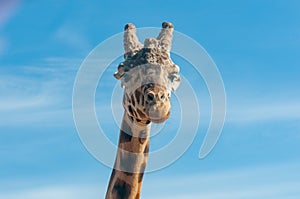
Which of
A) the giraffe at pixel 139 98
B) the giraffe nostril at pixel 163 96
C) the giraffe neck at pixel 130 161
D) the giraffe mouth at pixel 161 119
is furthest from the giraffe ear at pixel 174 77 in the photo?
the giraffe neck at pixel 130 161

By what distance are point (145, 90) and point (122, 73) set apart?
99 centimetres

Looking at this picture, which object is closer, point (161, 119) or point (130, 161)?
point (161, 119)

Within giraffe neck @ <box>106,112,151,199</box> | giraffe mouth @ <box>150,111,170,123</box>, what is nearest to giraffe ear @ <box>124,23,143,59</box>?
giraffe neck @ <box>106,112,151,199</box>

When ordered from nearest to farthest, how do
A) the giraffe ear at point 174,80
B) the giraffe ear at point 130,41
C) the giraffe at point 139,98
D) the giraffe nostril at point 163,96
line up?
1. the giraffe nostril at point 163,96
2. the giraffe at point 139,98
3. the giraffe ear at point 174,80
4. the giraffe ear at point 130,41

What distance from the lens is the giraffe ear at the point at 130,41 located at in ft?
49.1

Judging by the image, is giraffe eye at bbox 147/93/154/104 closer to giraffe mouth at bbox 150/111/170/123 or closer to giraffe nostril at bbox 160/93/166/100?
giraffe nostril at bbox 160/93/166/100

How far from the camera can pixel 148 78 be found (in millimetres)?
13758

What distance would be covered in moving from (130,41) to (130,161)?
2.47 metres

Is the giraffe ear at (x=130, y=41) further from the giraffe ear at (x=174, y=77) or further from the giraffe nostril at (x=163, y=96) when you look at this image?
the giraffe nostril at (x=163, y=96)

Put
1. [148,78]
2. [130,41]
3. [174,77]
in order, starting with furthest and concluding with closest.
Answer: [130,41]
[174,77]
[148,78]

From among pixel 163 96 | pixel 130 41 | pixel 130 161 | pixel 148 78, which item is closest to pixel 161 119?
pixel 163 96

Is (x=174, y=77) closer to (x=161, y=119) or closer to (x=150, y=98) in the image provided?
(x=150, y=98)

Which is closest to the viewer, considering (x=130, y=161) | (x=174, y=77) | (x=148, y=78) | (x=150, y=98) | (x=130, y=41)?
(x=150, y=98)

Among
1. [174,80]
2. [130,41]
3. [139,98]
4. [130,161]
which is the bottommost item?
[130,161]
